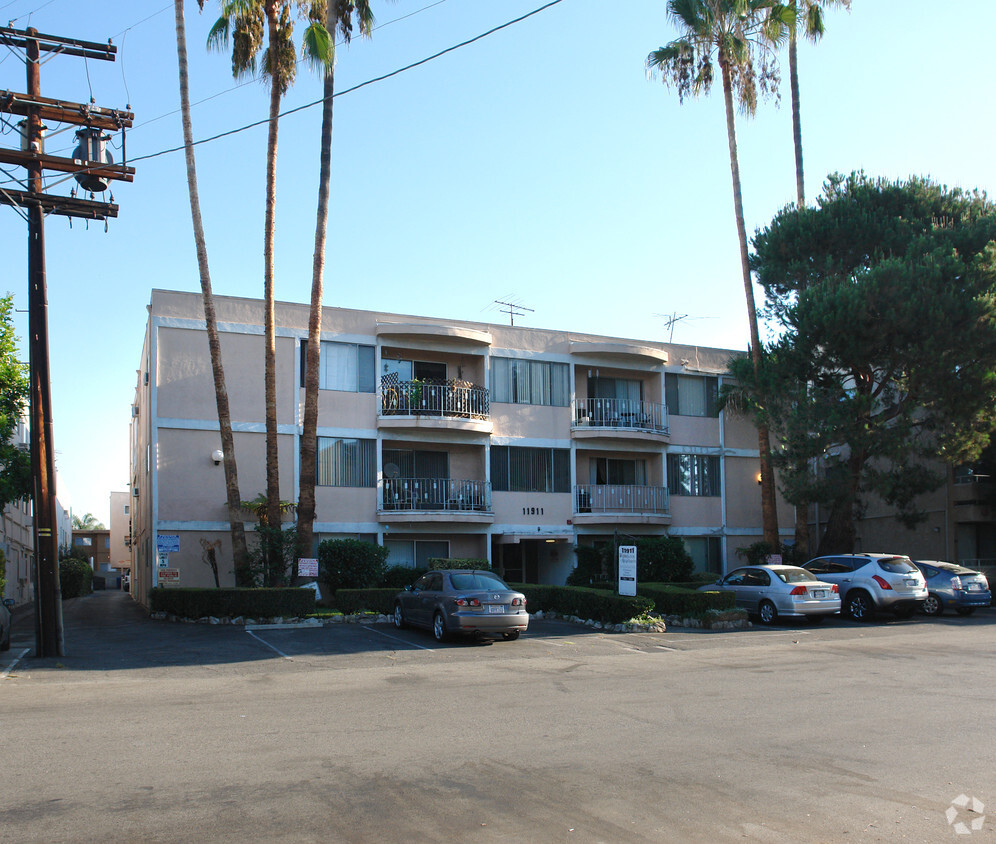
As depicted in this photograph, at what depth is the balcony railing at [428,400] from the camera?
26.3m

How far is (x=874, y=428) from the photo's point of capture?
26.1 meters

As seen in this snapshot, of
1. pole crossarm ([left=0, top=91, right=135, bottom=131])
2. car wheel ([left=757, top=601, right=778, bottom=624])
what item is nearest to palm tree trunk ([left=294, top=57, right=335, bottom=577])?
pole crossarm ([left=0, top=91, right=135, bottom=131])

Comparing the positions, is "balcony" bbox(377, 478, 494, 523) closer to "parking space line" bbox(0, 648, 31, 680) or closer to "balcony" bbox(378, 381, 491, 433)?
"balcony" bbox(378, 381, 491, 433)

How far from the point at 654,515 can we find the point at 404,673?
16.9m

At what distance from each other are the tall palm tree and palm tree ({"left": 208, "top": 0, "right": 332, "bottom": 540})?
0.58 meters

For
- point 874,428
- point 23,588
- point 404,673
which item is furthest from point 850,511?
point 23,588

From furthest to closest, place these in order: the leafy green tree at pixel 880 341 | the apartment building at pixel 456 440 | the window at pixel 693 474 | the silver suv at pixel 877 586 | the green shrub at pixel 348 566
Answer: the window at pixel 693 474, the leafy green tree at pixel 880 341, the apartment building at pixel 456 440, the green shrub at pixel 348 566, the silver suv at pixel 877 586

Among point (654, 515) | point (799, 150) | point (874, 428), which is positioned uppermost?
point (799, 150)

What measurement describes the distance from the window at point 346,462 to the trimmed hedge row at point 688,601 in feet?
30.4

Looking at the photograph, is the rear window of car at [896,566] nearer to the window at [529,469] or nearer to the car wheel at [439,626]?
the window at [529,469]

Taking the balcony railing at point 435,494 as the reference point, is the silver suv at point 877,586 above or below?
below

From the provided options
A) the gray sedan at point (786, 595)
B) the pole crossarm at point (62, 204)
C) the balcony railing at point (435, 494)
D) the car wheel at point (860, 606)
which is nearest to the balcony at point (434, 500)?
the balcony railing at point (435, 494)

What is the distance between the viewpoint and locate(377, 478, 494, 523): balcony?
25.9 meters

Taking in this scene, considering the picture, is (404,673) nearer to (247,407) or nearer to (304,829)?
(304,829)
